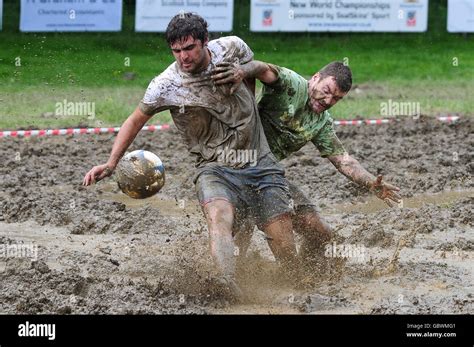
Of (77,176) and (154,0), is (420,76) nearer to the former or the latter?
(154,0)

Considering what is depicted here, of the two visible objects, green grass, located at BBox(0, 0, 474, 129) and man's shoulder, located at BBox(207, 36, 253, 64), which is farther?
green grass, located at BBox(0, 0, 474, 129)

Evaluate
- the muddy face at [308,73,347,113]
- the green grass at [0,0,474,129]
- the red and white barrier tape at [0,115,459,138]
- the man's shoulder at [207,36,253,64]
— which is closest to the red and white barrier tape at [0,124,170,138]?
the red and white barrier tape at [0,115,459,138]

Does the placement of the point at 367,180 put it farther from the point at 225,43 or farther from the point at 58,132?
the point at 58,132

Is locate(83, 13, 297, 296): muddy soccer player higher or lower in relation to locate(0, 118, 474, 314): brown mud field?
higher

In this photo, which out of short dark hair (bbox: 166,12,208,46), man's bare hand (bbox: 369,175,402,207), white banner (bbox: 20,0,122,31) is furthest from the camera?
white banner (bbox: 20,0,122,31)

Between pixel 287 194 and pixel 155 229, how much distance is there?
2689mm

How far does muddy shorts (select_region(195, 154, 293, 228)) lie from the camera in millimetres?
8672

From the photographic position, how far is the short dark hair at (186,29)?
8227 mm

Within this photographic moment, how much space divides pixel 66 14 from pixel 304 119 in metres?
14.4

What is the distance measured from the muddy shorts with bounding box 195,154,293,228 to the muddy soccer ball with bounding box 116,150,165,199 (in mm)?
349

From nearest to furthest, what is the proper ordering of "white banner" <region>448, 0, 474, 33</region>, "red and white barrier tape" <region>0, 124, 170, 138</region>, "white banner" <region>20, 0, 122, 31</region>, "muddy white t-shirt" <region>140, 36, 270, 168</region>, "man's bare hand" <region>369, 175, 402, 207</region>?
"muddy white t-shirt" <region>140, 36, 270, 168</region> → "man's bare hand" <region>369, 175, 402, 207</region> → "red and white barrier tape" <region>0, 124, 170, 138</region> → "white banner" <region>20, 0, 122, 31</region> → "white banner" <region>448, 0, 474, 33</region>

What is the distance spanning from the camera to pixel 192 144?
8.85 metres

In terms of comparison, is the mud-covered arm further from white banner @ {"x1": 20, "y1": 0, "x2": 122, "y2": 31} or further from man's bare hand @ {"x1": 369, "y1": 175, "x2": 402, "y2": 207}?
white banner @ {"x1": 20, "y1": 0, "x2": 122, "y2": 31}
